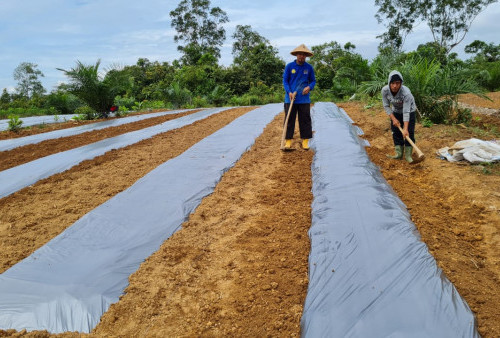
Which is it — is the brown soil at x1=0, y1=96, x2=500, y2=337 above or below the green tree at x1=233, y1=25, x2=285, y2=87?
below

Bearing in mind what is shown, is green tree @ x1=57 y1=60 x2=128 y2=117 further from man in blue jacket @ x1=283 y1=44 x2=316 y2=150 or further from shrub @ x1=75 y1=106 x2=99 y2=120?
man in blue jacket @ x1=283 y1=44 x2=316 y2=150

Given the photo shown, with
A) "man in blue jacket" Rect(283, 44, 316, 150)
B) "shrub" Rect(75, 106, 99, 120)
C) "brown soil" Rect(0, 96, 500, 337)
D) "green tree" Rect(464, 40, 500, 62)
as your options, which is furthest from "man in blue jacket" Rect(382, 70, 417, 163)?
"green tree" Rect(464, 40, 500, 62)

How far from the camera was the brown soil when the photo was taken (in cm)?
169

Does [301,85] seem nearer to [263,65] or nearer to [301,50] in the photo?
[301,50]

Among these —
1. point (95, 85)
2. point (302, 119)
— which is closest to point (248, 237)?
point (302, 119)

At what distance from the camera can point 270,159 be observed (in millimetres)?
4328

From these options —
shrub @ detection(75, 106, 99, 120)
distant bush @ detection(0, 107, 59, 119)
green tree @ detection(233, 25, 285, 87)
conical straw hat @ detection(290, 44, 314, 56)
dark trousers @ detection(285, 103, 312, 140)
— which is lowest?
dark trousers @ detection(285, 103, 312, 140)

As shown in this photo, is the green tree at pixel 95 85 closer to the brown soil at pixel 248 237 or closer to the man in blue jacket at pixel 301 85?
the brown soil at pixel 248 237

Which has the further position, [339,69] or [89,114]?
[339,69]

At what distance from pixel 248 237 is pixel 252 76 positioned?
17445 millimetres

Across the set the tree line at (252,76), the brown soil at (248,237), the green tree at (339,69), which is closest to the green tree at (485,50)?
the tree line at (252,76)

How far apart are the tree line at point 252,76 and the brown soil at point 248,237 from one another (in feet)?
3.89

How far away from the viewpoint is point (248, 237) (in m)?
2.46

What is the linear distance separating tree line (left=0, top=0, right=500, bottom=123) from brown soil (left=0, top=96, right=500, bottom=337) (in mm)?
1186
